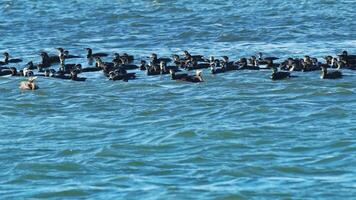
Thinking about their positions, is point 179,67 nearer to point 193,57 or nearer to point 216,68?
point 193,57

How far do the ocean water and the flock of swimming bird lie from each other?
0.39 m

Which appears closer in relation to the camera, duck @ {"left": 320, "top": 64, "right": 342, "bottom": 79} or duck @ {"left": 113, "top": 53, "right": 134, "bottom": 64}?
duck @ {"left": 320, "top": 64, "right": 342, "bottom": 79}

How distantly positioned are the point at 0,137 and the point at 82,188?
206 inches

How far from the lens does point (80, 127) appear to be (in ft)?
85.0

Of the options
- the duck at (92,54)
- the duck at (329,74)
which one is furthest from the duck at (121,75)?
the duck at (329,74)

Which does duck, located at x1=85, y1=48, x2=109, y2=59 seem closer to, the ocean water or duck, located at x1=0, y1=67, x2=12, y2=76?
the ocean water

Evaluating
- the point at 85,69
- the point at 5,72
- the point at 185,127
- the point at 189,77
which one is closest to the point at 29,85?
the point at 5,72

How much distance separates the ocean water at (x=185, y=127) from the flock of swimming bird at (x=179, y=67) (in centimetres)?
39

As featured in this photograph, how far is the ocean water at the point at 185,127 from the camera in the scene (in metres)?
20.9

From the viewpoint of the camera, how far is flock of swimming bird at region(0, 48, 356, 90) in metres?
31.4

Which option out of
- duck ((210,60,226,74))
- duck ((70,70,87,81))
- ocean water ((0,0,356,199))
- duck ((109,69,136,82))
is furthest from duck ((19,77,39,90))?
duck ((210,60,226,74))

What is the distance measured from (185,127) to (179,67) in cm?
808

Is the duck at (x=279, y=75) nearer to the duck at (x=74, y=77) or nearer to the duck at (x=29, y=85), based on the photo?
the duck at (x=74, y=77)

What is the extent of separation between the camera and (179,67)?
109 ft
